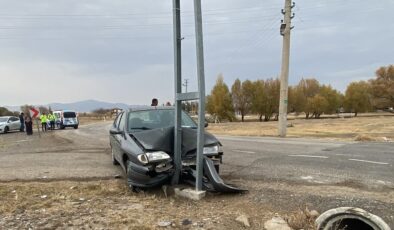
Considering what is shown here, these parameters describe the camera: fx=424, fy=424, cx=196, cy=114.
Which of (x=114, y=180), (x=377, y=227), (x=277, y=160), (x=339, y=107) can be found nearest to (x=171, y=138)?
(x=114, y=180)

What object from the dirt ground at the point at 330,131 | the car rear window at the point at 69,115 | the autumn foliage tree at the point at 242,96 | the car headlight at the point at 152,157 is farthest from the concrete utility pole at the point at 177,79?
the autumn foliage tree at the point at 242,96

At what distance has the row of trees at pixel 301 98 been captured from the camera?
3462 inches

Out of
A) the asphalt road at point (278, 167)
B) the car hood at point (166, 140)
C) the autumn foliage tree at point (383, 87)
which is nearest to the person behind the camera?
the car hood at point (166, 140)

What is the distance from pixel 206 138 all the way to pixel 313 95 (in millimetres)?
110056

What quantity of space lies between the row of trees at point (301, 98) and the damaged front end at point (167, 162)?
258ft

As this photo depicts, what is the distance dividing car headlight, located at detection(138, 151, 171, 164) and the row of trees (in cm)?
7915

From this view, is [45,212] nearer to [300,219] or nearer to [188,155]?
[188,155]

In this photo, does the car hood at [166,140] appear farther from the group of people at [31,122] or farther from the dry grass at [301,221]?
the group of people at [31,122]

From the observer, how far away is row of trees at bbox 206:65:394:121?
87938 millimetres

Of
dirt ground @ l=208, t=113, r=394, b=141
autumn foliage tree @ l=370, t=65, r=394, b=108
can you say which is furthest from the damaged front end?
autumn foliage tree @ l=370, t=65, r=394, b=108

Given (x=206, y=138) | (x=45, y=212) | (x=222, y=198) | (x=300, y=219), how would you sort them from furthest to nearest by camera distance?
1. (x=206, y=138)
2. (x=222, y=198)
3. (x=45, y=212)
4. (x=300, y=219)

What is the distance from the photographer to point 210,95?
294ft

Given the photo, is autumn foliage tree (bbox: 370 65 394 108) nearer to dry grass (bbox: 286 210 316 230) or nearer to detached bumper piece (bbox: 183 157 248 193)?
detached bumper piece (bbox: 183 157 248 193)

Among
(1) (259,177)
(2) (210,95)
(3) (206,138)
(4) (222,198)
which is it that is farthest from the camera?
(2) (210,95)
